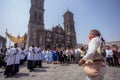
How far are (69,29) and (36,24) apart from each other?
647 inches

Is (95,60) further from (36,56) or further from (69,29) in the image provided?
(69,29)

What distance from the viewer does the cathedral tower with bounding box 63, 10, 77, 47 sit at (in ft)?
172

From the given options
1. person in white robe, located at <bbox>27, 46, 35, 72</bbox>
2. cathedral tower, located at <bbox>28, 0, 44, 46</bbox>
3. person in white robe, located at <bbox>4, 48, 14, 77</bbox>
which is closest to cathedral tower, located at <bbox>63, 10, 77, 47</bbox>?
cathedral tower, located at <bbox>28, 0, 44, 46</bbox>

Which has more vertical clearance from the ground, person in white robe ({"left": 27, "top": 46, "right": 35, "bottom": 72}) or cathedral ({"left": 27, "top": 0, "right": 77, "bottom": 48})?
cathedral ({"left": 27, "top": 0, "right": 77, "bottom": 48})

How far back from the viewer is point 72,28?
54.1 meters

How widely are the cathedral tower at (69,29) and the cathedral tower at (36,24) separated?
12.7m

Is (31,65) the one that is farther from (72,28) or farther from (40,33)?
(72,28)

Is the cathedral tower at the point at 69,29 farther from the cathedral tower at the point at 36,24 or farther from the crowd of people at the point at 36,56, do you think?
the crowd of people at the point at 36,56

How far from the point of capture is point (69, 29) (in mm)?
53125

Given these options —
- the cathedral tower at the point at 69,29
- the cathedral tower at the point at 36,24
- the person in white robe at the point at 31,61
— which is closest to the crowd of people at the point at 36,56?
the person in white robe at the point at 31,61

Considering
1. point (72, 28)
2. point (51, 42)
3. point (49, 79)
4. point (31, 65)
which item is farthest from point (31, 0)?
point (49, 79)

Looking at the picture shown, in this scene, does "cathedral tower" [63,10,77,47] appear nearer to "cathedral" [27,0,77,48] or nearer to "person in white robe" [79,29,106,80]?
"cathedral" [27,0,77,48]

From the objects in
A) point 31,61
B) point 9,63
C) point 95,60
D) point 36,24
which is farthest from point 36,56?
point 36,24

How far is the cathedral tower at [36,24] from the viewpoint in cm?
4153
